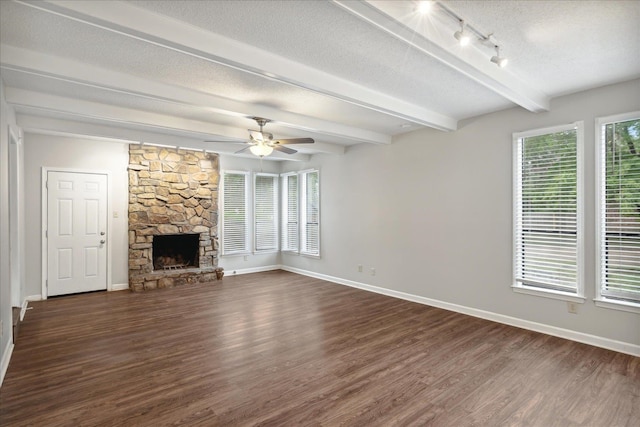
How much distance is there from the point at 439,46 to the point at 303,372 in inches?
116

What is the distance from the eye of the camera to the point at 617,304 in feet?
11.6

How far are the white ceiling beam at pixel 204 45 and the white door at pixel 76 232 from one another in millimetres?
4653

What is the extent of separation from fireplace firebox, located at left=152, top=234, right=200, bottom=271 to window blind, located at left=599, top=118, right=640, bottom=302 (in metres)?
6.66

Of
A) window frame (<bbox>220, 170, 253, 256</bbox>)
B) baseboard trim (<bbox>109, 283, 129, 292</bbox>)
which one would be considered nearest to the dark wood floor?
baseboard trim (<bbox>109, 283, 129, 292</bbox>)

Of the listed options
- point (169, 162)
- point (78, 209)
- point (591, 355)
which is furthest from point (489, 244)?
point (78, 209)

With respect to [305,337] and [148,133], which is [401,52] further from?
[148,133]

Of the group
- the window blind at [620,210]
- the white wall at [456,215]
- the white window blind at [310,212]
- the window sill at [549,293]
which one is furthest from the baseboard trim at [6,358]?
the window blind at [620,210]

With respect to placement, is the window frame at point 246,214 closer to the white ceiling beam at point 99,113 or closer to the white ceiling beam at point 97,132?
the white ceiling beam at point 97,132

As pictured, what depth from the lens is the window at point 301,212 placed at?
7602 mm

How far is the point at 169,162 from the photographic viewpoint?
21.9 ft

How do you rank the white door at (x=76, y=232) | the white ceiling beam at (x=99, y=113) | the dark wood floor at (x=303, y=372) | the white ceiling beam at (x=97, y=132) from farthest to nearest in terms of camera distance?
the white door at (x=76, y=232) → the white ceiling beam at (x=97, y=132) → the white ceiling beam at (x=99, y=113) → the dark wood floor at (x=303, y=372)

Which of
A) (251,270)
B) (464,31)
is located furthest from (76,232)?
(464,31)

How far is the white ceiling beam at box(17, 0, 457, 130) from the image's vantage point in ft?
6.89

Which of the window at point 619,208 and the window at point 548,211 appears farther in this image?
the window at point 548,211
